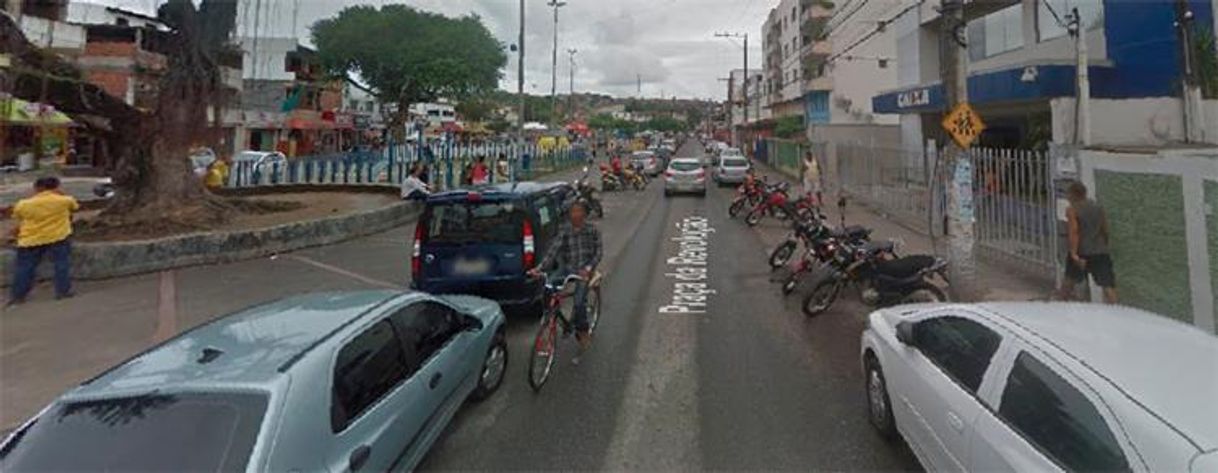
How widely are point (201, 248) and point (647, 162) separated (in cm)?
2343

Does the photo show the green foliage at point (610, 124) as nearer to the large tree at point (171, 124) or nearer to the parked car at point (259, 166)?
the parked car at point (259, 166)

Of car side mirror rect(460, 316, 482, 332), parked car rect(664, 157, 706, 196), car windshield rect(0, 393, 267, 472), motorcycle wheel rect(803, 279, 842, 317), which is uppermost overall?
car windshield rect(0, 393, 267, 472)

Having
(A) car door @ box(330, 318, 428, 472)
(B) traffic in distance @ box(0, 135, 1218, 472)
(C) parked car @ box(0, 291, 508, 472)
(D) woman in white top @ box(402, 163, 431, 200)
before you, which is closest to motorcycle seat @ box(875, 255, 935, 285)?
(B) traffic in distance @ box(0, 135, 1218, 472)

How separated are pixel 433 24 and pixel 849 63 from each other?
2784 centimetres

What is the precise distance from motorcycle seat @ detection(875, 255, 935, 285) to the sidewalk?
1.18 meters

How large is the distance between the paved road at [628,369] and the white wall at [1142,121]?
7500mm

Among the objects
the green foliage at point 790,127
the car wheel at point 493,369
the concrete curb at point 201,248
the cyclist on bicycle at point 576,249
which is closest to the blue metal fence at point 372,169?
the concrete curb at point 201,248

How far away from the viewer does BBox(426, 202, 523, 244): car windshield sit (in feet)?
22.4

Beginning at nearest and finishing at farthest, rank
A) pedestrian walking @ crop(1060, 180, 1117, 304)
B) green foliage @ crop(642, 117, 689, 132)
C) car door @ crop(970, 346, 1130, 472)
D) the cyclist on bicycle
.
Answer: car door @ crop(970, 346, 1130, 472) → the cyclist on bicycle → pedestrian walking @ crop(1060, 180, 1117, 304) → green foliage @ crop(642, 117, 689, 132)

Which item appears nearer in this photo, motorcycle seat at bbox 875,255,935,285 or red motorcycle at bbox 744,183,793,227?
motorcycle seat at bbox 875,255,935,285

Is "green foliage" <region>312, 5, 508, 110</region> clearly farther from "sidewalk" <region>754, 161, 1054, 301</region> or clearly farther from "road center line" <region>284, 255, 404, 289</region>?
"road center line" <region>284, 255, 404, 289</region>

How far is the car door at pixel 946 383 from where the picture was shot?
124 inches

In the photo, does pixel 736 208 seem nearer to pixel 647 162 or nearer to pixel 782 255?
pixel 782 255

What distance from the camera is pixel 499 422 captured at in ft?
15.2
